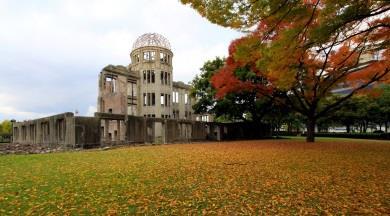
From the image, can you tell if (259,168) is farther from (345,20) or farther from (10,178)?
(10,178)

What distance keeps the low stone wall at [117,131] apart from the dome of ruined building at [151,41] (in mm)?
11699

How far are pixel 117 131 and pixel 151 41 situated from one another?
56.7 feet

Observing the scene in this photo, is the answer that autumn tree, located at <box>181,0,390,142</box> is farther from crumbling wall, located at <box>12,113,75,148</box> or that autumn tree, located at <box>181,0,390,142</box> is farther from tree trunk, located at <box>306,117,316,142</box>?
crumbling wall, located at <box>12,113,75,148</box>

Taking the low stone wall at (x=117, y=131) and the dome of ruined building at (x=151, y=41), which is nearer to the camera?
the low stone wall at (x=117, y=131)

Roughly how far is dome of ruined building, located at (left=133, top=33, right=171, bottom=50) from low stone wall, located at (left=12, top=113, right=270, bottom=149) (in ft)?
38.4

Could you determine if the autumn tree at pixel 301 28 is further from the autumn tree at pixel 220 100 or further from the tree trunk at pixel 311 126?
the autumn tree at pixel 220 100

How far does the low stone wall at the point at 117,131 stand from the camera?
713 inches

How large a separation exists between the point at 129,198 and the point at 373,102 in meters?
38.6

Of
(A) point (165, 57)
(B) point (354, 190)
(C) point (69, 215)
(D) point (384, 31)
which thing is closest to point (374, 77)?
(D) point (384, 31)

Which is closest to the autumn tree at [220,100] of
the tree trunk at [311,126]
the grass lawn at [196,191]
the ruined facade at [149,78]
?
the tree trunk at [311,126]

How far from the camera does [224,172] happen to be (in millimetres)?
7664

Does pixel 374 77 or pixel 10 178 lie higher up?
pixel 374 77

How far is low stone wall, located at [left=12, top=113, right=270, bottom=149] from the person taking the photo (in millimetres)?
18109

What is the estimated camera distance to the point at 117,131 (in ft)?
78.4
